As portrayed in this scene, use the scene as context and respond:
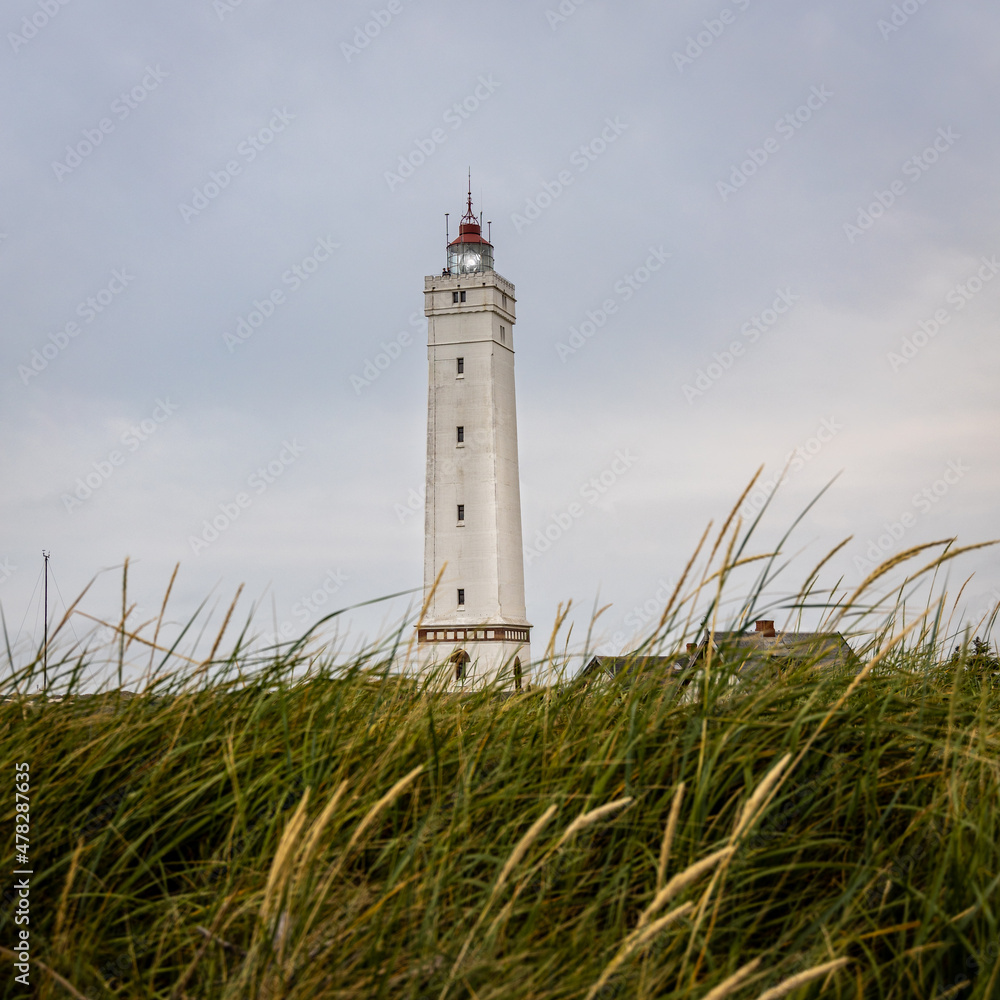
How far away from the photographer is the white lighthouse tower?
31.6 meters

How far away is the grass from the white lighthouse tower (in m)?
27.8

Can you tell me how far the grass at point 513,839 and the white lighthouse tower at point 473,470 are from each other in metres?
27.8

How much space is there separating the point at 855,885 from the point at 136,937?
1514 millimetres

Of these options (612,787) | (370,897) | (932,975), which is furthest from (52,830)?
(932,975)

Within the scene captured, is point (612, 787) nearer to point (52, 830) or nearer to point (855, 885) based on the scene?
point (855, 885)

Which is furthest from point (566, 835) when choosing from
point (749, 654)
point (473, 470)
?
point (473, 470)

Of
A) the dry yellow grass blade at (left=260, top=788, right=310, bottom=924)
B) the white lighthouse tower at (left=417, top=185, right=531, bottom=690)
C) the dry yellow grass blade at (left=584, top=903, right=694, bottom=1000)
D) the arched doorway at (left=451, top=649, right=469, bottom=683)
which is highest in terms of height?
the white lighthouse tower at (left=417, top=185, right=531, bottom=690)

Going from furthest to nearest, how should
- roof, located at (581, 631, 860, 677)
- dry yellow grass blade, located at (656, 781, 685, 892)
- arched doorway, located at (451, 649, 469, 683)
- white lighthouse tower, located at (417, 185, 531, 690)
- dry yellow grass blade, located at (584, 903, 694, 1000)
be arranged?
1. white lighthouse tower, located at (417, 185, 531, 690)
2. arched doorway, located at (451, 649, 469, 683)
3. roof, located at (581, 631, 860, 677)
4. dry yellow grass blade, located at (656, 781, 685, 892)
5. dry yellow grass blade, located at (584, 903, 694, 1000)

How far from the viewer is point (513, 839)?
2473 mm

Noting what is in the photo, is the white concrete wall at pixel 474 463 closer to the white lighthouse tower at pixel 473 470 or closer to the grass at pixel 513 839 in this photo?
the white lighthouse tower at pixel 473 470

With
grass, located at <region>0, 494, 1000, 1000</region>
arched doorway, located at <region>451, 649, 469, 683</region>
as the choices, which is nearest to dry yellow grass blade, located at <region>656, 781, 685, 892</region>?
grass, located at <region>0, 494, 1000, 1000</region>

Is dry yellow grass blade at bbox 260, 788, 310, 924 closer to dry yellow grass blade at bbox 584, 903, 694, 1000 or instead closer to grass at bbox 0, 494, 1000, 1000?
grass at bbox 0, 494, 1000, 1000

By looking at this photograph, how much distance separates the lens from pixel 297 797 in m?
2.69

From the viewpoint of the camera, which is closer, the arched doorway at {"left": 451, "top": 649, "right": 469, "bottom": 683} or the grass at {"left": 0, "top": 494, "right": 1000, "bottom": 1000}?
the grass at {"left": 0, "top": 494, "right": 1000, "bottom": 1000}
